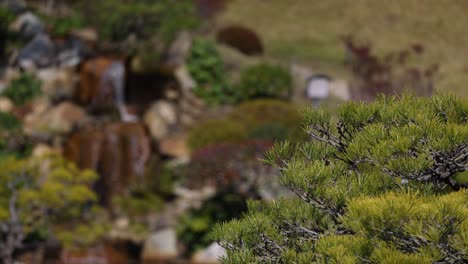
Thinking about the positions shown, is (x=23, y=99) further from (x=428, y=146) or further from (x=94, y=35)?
(x=428, y=146)

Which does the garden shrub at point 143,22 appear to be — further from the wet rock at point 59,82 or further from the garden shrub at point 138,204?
the garden shrub at point 138,204

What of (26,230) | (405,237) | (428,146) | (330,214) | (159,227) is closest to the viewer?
(405,237)

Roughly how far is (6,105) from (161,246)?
11.8 meters

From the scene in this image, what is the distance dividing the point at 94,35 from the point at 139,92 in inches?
271

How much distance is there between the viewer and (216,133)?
21203 millimetres

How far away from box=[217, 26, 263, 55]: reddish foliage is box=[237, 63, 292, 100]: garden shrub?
265 inches

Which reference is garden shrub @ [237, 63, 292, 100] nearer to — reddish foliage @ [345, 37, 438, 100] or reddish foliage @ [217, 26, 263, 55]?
reddish foliage @ [345, 37, 438, 100]

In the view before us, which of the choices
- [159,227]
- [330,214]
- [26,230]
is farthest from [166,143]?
[330,214]

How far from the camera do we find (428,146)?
182 inches

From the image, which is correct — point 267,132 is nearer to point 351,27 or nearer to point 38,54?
point 38,54

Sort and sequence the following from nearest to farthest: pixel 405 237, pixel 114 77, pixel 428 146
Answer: pixel 405 237, pixel 428 146, pixel 114 77

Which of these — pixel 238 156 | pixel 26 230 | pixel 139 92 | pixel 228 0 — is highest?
pixel 228 0

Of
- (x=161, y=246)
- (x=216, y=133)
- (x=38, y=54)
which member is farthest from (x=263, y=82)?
(x=38, y=54)

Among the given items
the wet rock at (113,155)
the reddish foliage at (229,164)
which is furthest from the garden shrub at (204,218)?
the wet rock at (113,155)
